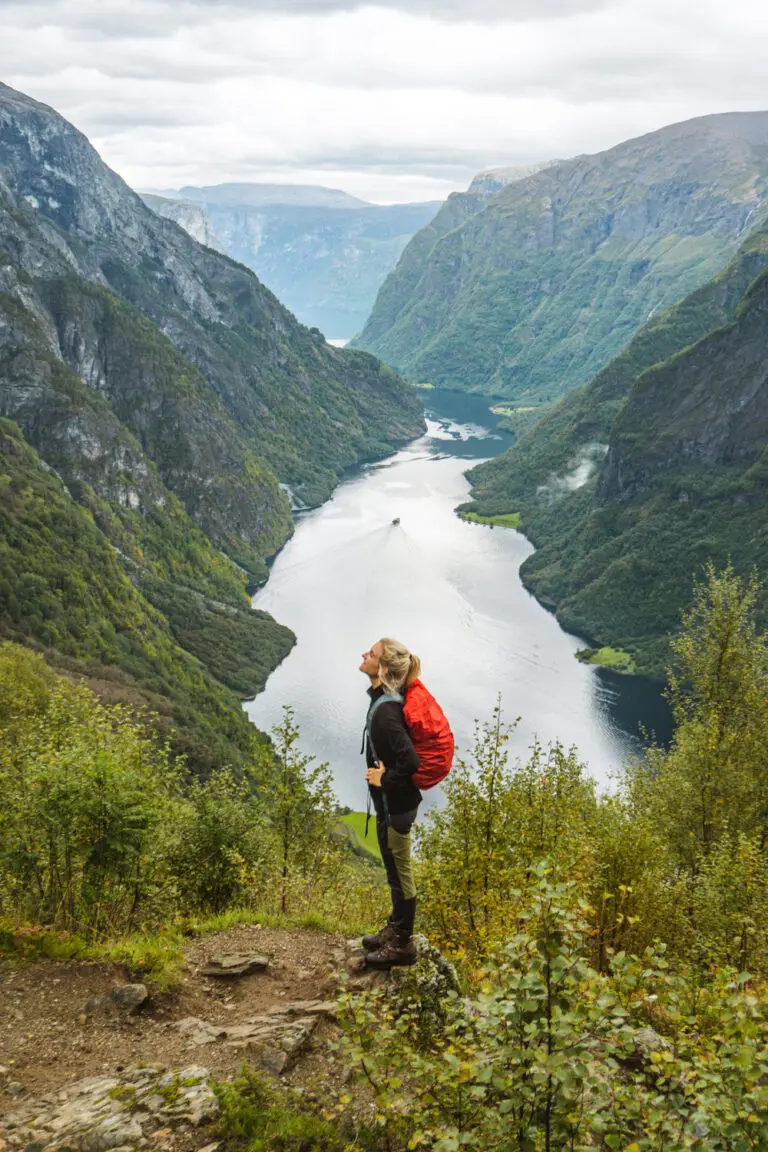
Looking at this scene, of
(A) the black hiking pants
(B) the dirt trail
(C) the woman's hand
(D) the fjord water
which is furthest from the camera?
(D) the fjord water

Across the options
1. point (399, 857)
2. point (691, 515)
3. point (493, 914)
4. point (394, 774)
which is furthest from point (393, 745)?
point (691, 515)

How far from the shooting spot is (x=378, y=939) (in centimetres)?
1327

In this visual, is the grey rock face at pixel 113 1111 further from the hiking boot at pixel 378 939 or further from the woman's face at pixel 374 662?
the woman's face at pixel 374 662

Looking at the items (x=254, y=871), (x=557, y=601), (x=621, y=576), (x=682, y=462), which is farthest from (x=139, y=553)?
(x=254, y=871)

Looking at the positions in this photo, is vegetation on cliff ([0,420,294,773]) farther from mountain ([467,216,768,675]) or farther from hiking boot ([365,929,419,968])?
hiking boot ([365,929,419,968])

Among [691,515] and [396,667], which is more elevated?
[691,515]

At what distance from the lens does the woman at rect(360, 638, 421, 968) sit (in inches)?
452

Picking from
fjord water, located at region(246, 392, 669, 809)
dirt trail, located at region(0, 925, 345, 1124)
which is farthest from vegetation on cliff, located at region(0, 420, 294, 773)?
dirt trail, located at region(0, 925, 345, 1124)

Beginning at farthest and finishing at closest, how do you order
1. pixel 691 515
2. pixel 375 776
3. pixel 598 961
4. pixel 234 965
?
pixel 691 515, pixel 598 961, pixel 234 965, pixel 375 776

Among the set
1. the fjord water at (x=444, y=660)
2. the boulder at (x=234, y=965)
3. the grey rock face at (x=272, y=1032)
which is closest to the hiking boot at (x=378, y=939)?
the grey rock face at (x=272, y=1032)

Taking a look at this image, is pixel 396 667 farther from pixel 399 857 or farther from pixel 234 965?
pixel 234 965

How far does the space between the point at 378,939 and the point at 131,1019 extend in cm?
372

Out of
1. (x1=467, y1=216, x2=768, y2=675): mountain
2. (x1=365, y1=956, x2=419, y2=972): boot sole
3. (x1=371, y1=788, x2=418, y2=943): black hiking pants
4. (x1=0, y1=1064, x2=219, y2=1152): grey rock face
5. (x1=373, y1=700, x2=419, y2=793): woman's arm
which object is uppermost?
(x1=467, y1=216, x2=768, y2=675): mountain

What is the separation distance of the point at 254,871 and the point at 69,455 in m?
169
